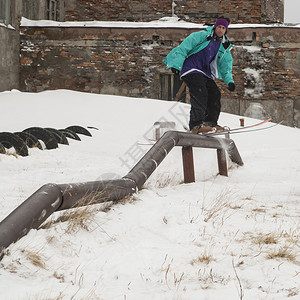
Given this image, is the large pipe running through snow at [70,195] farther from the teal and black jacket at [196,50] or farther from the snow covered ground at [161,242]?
the teal and black jacket at [196,50]

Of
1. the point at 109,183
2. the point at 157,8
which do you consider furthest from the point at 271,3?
the point at 109,183

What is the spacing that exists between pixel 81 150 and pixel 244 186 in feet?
9.61

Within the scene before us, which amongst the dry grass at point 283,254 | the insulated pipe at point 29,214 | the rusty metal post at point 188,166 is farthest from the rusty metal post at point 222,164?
the insulated pipe at point 29,214

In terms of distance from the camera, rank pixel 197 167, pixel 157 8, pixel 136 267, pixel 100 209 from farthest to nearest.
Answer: pixel 157 8 → pixel 197 167 → pixel 100 209 → pixel 136 267

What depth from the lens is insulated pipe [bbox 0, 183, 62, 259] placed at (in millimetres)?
1868

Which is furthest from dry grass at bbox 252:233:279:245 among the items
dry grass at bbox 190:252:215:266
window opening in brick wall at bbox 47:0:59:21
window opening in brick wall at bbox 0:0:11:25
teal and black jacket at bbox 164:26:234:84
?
window opening in brick wall at bbox 47:0:59:21

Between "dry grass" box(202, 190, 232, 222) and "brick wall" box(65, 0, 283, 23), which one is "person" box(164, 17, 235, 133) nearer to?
"dry grass" box(202, 190, 232, 222)

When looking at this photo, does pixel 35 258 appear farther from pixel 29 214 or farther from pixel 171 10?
pixel 171 10

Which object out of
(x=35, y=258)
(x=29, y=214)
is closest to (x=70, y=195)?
(x=29, y=214)

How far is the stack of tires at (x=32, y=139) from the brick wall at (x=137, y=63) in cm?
659

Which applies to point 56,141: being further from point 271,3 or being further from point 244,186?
point 271,3

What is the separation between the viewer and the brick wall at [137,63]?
1323 cm

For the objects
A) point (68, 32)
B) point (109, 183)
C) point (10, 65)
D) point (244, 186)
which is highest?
point (68, 32)

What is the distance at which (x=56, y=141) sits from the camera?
6.23 meters
